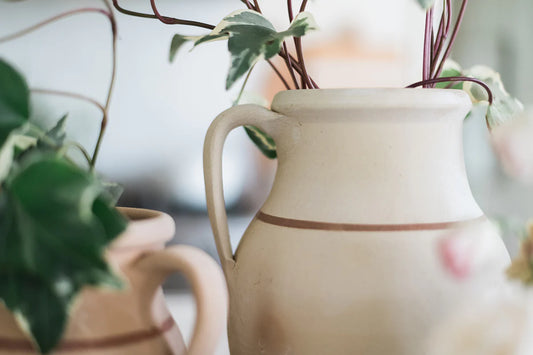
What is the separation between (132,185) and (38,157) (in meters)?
1.52

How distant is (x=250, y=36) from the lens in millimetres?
394

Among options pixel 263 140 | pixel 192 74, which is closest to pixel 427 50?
pixel 263 140

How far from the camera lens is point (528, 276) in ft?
0.73

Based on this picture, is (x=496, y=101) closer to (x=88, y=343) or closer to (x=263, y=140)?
(x=263, y=140)

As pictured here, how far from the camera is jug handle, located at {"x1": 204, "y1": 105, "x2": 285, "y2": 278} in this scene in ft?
1.41

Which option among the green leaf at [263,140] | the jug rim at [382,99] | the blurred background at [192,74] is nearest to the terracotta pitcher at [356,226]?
the jug rim at [382,99]

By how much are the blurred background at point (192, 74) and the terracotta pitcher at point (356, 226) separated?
132 centimetres

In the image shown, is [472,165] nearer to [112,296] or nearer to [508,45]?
[508,45]

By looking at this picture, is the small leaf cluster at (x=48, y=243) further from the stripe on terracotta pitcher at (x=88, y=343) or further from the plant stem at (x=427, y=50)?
the plant stem at (x=427, y=50)

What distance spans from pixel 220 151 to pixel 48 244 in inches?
7.8

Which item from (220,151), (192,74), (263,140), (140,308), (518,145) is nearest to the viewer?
(518,145)

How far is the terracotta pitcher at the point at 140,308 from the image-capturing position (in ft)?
1.00

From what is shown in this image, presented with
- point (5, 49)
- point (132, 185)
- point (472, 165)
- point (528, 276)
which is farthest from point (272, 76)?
point (528, 276)

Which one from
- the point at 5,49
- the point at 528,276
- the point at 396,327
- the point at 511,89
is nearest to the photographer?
the point at 528,276
